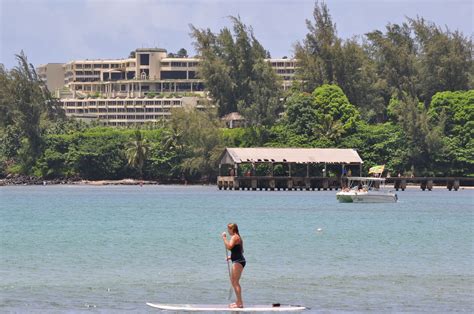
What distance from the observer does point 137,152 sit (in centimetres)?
15312

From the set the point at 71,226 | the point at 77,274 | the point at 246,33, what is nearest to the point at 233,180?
the point at 246,33

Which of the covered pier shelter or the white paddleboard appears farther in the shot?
the covered pier shelter

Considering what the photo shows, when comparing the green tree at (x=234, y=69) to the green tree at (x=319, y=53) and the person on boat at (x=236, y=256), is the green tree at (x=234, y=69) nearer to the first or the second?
the green tree at (x=319, y=53)

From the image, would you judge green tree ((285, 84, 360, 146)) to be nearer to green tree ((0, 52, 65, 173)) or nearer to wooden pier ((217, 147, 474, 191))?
wooden pier ((217, 147, 474, 191))

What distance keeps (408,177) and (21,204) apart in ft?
158

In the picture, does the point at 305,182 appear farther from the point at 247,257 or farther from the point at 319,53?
the point at 247,257

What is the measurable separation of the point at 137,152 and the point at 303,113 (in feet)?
68.8

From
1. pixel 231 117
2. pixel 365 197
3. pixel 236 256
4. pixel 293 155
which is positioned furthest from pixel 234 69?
pixel 236 256

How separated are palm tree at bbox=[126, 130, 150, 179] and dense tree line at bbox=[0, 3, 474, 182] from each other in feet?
0.53

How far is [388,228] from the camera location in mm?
70062

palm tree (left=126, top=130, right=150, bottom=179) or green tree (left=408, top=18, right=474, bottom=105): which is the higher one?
green tree (left=408, top=18, right=474, bottom=105)

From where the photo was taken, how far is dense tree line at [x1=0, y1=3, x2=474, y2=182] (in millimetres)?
139625

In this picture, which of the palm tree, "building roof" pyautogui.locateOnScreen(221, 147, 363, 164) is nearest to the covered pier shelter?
"building roof" pyautogui.locateOnScreen(221, 147, 363, 164)

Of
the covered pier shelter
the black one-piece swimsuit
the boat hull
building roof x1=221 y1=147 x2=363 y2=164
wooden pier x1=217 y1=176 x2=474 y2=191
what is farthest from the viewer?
wooden pier x1=217 y1=176 x2=474 y2=191
